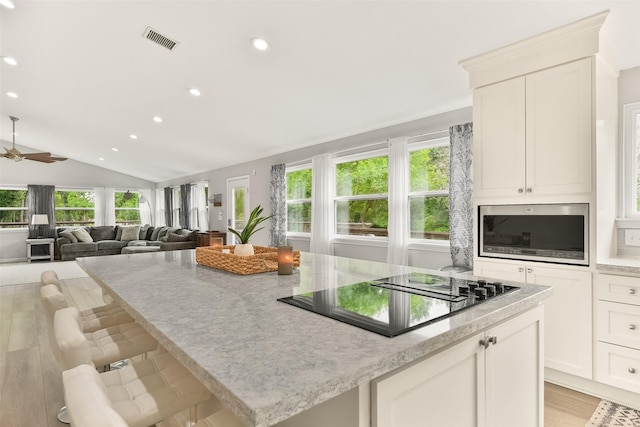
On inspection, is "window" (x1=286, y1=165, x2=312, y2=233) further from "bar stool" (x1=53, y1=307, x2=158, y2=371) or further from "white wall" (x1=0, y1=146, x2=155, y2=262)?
"white wall" (x1=0, y1=146, x2=155, y2=262)

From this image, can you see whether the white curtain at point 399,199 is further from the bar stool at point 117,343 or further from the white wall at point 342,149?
the bar stool at point 117,343

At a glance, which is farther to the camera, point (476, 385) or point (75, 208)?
point (75, 208)

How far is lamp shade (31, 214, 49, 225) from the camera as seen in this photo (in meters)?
8.74

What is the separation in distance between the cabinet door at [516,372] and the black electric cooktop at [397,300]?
14cm

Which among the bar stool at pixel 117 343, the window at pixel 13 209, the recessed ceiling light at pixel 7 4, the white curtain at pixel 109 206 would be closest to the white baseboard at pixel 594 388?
the bar stool at pixel 117 343

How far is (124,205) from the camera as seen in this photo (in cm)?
1102

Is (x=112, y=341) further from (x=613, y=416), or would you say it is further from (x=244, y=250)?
(x=613, y=416)

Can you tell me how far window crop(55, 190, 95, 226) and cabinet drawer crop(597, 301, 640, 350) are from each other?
467 inches

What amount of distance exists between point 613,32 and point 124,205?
39.3 ft

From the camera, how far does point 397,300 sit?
1215 mm

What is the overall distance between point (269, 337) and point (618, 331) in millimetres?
2425

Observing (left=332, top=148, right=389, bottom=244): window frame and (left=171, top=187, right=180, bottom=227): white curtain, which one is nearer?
(left=332, top=148, right=389, bottom=244): window frame

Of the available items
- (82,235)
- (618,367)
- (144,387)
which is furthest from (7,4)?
(82,235)

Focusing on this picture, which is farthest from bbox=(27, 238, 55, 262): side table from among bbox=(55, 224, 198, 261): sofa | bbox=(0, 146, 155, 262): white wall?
bbox=(0, 146, 155, 262): white wall
